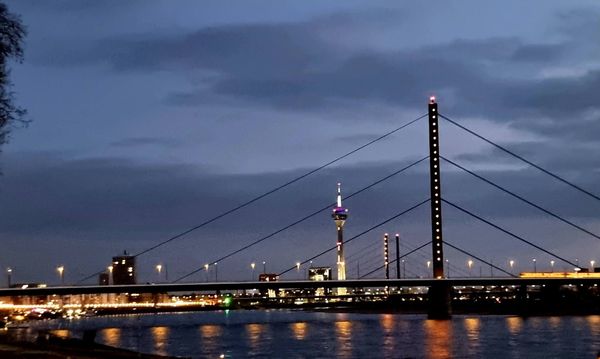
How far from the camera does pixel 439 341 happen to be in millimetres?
65062

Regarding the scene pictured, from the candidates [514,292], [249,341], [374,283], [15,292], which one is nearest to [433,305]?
[374,283]

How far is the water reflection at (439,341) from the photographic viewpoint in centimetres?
5359

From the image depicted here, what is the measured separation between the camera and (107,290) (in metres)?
91.0

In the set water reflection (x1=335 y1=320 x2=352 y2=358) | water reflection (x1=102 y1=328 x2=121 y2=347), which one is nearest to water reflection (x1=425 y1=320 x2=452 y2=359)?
water reflection (x1=335 y1=320 x2=352 y2=358)

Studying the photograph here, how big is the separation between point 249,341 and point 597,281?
144ft

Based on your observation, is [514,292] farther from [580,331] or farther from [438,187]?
[580,331]

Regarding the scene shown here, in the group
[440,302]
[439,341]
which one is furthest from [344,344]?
[440,302]

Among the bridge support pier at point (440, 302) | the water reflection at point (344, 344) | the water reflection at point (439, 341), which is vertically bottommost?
the water reflection at point (344, 344)

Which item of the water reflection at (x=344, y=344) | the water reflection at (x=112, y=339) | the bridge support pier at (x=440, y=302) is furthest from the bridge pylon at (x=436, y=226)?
the water reflection at (x=112, y=339)

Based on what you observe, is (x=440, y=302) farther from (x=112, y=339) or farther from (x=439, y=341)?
(x=112, y=339)

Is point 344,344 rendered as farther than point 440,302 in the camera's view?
No

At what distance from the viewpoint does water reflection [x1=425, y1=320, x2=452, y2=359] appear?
5359cm

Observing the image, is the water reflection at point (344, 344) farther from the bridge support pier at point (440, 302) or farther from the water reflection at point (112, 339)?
the bridge support pier at point (440, 302)

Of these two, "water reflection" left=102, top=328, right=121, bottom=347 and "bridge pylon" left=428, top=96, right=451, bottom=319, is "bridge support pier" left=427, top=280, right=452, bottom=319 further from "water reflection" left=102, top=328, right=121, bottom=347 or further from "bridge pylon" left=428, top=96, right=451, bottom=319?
"water reflection" left=102, top=328, right=121, bottom=347
